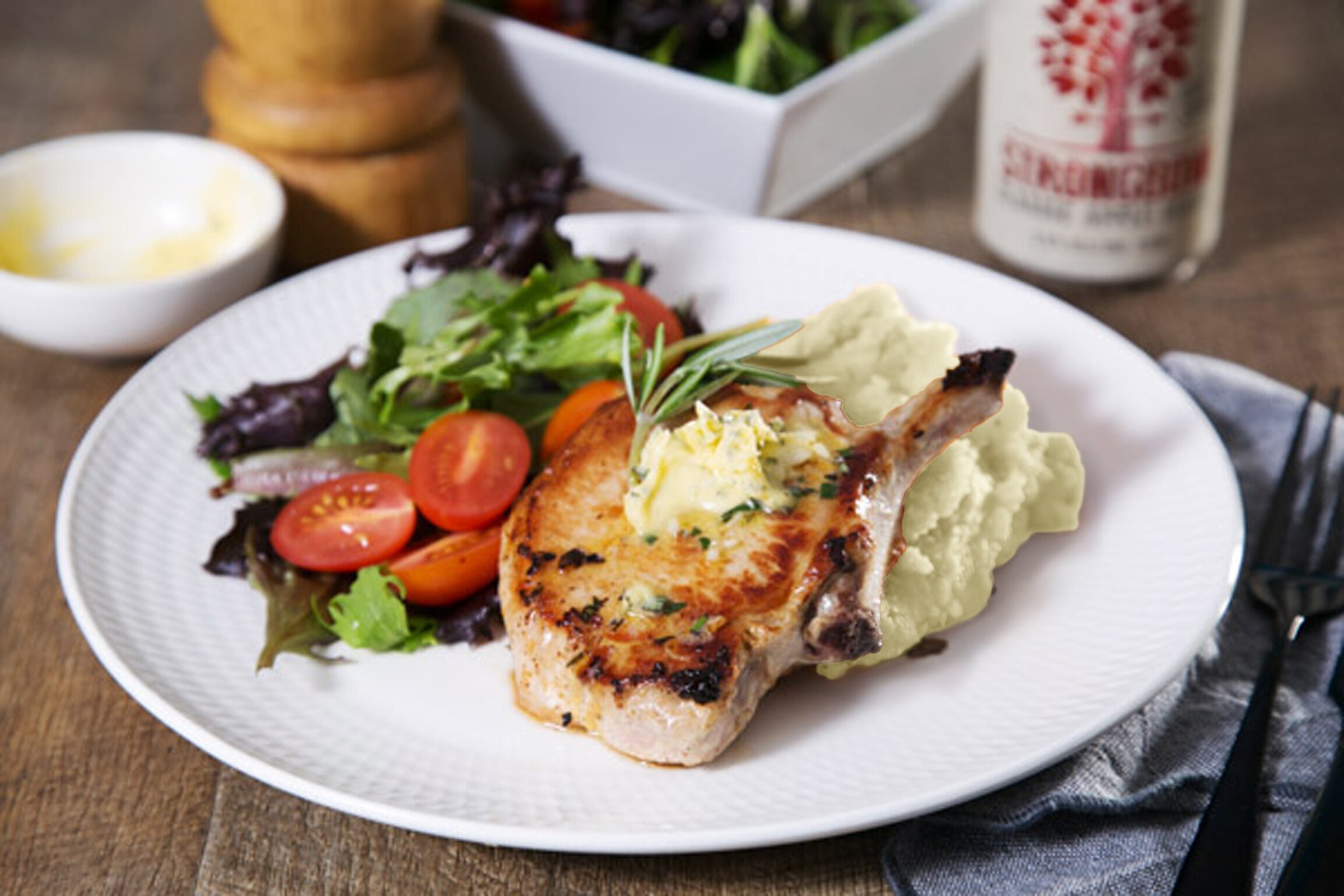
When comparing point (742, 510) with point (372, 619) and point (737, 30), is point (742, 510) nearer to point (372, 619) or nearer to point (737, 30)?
point (372, 619)

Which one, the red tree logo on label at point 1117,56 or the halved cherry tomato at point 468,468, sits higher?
the red tree logo on label at point 1117,56

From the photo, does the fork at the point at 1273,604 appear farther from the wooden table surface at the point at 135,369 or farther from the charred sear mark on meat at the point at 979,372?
the charred sear mark on meat at the point at 979,372

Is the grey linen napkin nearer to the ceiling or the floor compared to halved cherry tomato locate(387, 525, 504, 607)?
nearer to the floor

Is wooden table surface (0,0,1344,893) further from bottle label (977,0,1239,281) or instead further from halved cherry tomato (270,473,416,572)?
halved cherry tomato (270,473,416,572)

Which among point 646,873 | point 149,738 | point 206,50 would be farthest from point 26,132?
point 646,873

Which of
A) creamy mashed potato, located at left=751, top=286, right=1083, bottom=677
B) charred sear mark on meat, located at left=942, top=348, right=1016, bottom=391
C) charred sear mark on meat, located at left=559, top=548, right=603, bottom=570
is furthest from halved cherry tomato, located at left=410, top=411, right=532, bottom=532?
charred sear mark on meat, located at left=942, top=348, right=1016, bottom=391

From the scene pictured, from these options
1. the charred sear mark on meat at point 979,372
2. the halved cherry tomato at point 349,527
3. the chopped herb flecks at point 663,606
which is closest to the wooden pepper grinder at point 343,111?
the halved cherry tomato at point 349,527

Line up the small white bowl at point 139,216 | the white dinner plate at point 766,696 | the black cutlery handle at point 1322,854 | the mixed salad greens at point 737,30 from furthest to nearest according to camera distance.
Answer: the mixed salad greens at point 737,30, the small white bowl at point 139,216, the white dinner plate at point 766,696, the black cutlery handle at point 1322,854

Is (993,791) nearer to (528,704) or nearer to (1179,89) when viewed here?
(528,704)
